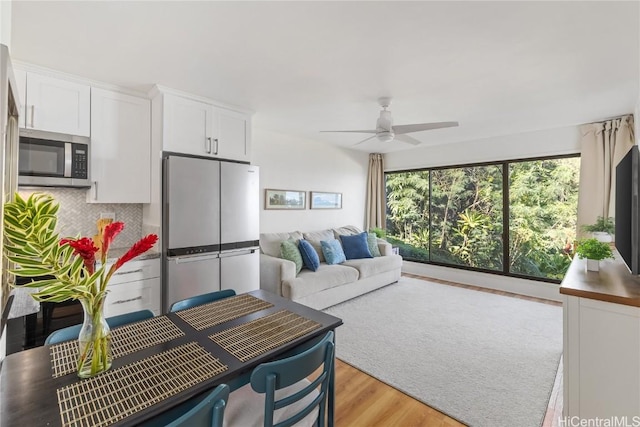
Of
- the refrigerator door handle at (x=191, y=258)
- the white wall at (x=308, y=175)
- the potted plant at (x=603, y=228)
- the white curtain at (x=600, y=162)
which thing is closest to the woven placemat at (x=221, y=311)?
the refrigerator door handle at (x=191, y=258)

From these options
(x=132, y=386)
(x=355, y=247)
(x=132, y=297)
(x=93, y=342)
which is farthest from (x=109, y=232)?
(x=355, y=247)

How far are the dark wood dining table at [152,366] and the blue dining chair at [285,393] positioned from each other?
13cm

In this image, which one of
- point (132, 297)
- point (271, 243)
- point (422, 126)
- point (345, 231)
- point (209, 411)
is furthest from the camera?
point (345, 231)

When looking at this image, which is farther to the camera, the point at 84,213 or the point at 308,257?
the point at 308,257

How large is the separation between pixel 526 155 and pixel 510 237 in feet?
4.27

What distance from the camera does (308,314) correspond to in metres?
1.62

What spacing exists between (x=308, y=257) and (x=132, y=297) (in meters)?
2.06

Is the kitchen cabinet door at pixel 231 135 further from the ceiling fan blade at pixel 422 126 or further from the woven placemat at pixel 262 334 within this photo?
the woven placemat at pixel 262 334

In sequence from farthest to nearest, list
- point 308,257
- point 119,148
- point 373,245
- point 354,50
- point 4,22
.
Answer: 1. point 373,245
2. point 308,257
3. point 119,148
4. point 354,50
5. point 4,22

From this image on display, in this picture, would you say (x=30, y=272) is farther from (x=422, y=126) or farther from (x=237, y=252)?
(x=422, y=126)

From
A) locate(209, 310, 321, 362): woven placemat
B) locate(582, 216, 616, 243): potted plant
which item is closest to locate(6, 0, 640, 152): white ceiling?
locate(582, 216, 616, 243): potted plant

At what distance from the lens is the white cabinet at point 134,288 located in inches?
101

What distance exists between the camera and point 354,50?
84.7 inches

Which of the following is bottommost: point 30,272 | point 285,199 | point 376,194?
point 30,272
